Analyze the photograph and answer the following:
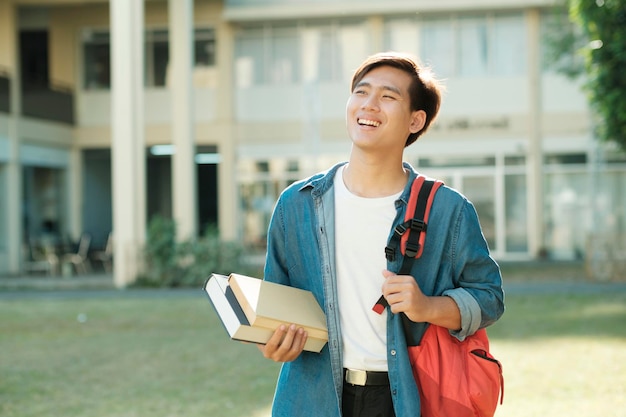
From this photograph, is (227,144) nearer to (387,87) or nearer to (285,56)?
(285,56)

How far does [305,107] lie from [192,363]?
1752 centimetres

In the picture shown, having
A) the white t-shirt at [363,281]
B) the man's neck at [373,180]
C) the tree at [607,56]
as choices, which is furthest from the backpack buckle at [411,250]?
the tree at [607,56]

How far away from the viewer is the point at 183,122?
2220 cm

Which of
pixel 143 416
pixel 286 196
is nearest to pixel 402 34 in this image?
pixel 143 416

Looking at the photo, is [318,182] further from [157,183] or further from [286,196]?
[157,183]

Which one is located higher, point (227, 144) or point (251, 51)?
point (251, 51)

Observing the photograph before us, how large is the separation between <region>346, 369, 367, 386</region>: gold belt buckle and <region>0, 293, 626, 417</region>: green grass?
4504 millimetres

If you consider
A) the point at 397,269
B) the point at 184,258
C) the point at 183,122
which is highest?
the point at 183,122

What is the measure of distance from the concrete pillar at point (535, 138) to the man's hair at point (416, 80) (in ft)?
82.0

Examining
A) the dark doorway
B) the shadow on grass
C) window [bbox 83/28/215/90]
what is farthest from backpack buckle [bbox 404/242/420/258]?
the dark doorway

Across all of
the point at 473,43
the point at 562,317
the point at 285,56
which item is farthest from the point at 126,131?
the point at 473,43

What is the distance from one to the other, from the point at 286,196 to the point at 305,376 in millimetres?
559

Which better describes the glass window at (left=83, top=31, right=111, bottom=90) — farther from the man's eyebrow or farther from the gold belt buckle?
the gold belt buckle

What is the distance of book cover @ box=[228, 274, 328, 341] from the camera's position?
2.43 meters
